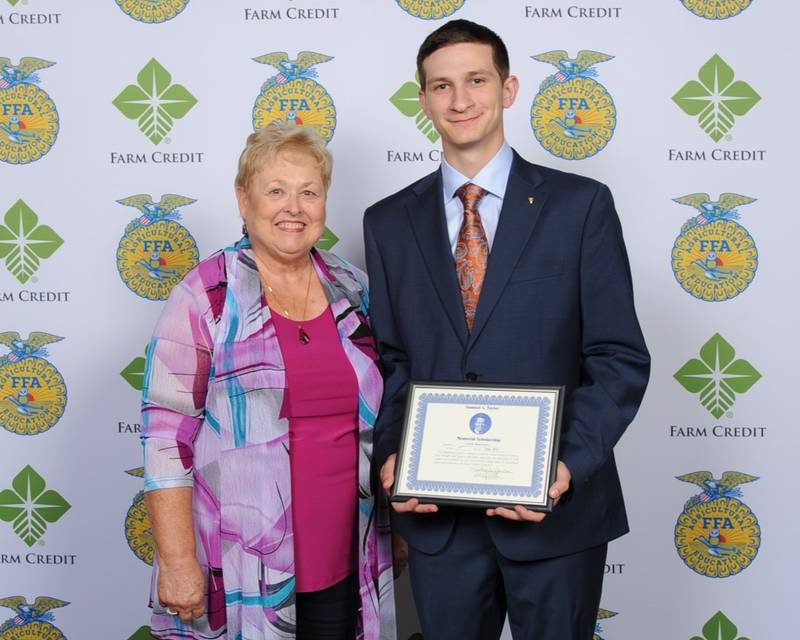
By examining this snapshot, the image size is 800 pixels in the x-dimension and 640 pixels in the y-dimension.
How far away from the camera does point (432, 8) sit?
244 centimetres

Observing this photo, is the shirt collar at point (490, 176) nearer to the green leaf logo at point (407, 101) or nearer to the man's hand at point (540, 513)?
the man's hand at point (540, 513)

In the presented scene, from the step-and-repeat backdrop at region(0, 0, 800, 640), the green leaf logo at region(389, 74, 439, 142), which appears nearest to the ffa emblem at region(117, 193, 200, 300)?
the step-and-repeat backdrop at region(0, 0, 800, 640)

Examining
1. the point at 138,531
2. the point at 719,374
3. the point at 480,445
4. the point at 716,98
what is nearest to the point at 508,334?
the point at 480,445

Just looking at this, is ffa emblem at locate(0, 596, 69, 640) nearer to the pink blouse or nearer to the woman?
the woman

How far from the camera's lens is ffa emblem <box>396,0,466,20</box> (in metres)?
2.44

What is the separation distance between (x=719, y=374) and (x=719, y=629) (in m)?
0.72

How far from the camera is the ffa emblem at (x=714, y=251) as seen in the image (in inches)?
96.2

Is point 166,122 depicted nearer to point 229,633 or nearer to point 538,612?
point 229,633

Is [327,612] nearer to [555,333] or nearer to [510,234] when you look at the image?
[555,333]

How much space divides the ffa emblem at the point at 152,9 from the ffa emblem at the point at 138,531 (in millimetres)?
1272

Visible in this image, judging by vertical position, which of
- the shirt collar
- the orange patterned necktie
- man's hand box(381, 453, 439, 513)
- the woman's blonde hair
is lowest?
man's hand box(381, 453, 439, 513)

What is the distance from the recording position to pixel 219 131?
251cm

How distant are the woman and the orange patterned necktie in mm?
309

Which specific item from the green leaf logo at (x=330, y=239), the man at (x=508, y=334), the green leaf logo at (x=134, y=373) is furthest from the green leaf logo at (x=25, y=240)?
the man at (x=508, y=334)
